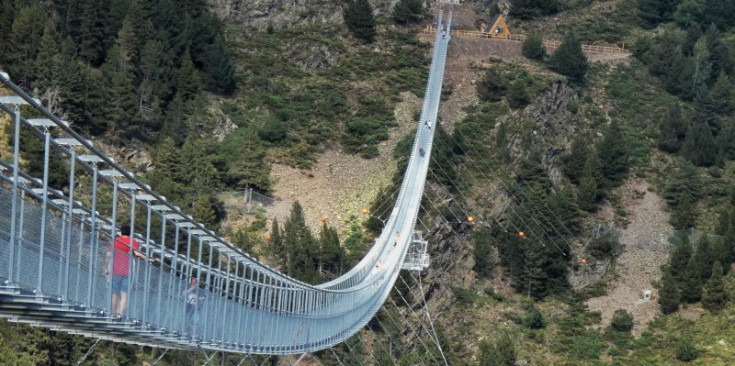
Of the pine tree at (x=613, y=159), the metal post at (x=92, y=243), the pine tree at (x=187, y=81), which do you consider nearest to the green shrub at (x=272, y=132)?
the pine tree at (x=187, y=81)

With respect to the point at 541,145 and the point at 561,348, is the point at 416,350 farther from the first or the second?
the point at 541,145

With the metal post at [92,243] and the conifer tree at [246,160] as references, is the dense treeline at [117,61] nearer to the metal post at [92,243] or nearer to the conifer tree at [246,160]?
the conifer tree at [246,160]

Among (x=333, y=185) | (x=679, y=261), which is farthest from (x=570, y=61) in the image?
(x=679, y=261)

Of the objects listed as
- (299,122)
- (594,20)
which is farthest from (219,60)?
(594,20)

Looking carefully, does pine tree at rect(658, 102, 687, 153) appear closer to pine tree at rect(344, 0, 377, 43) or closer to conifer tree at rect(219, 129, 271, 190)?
pine tree at rect(344, 0, 377, 43)

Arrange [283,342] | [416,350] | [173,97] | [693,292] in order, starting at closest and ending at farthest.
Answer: [283,342], [416,350], [693,292], [173,97]

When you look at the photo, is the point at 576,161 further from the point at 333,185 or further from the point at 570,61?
the point at 570,61
